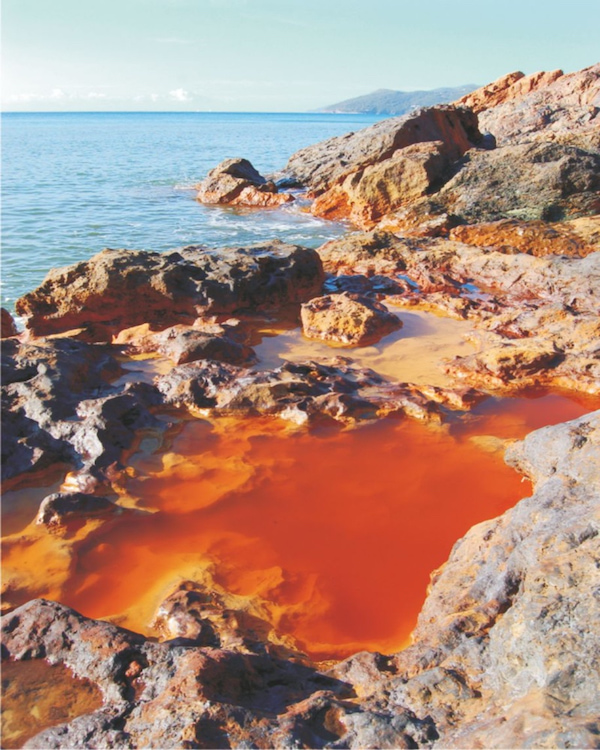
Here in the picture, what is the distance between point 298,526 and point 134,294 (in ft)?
15.4

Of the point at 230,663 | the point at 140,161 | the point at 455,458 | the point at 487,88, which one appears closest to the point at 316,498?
the point at 455,458

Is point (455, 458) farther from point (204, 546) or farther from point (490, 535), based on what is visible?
point (204, 546)

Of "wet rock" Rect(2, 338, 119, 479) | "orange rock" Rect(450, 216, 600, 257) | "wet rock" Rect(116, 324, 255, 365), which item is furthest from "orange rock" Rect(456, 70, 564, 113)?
"wet rock" Rect(2, 338, 119, 479)

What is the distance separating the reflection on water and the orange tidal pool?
0.61 metres

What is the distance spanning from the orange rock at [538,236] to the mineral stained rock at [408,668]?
793cm

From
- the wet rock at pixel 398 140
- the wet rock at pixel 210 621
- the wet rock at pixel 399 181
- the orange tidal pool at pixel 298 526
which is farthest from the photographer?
the wet rock at pixel 398 140

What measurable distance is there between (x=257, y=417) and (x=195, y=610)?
215cm

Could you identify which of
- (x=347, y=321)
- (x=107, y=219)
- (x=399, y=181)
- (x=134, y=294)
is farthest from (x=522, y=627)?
(x=107, y=219)

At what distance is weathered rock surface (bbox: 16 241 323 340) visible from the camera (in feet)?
23.5

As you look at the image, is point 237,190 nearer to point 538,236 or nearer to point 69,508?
point 538,236

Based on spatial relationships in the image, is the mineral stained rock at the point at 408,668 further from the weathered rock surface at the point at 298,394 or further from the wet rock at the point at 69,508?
the weathered rock surface at the point at 298,394

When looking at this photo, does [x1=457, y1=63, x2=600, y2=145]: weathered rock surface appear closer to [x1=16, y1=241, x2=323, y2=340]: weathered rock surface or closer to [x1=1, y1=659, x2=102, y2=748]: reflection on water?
[x1=16, y1=241, x2=323, y2=340]: weathered rock surface

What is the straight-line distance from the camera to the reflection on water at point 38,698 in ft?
6.53

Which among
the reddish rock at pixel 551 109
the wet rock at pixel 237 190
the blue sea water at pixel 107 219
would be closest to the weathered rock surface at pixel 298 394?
the blue sea water at pixel 107 219
